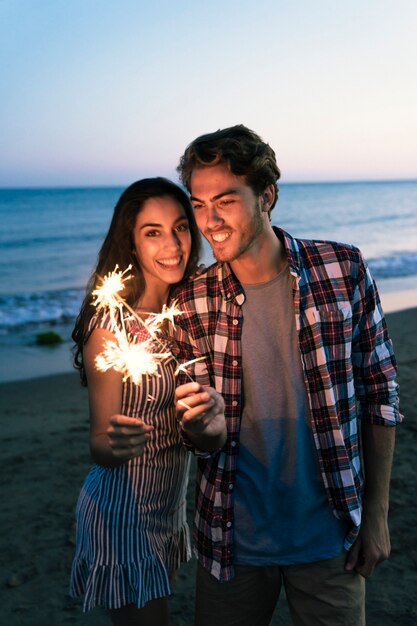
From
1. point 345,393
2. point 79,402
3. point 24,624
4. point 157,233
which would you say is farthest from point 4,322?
point 345,393

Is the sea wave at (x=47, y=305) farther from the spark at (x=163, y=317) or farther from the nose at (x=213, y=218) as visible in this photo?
the nose at (x=213, y=218)

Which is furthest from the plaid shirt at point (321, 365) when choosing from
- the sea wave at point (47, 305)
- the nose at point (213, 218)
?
the sea wave at point (47, 305)

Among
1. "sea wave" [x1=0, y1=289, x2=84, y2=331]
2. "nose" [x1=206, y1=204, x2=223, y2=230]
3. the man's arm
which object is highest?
"nose" [x1=206, y1=204, x2=223, y2=230]

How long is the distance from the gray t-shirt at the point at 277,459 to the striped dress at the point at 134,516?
49cm

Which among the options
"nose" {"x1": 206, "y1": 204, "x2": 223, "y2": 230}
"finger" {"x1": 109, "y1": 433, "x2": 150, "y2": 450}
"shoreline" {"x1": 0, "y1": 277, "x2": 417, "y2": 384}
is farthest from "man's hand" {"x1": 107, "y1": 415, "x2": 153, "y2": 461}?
"shoreline" {"x1": 0, "y1": 277, "x2": 417, "y2": 384}

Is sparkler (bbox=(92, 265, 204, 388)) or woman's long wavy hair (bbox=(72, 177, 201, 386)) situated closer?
sparkler (bbox=(92, 265, 204, 388))

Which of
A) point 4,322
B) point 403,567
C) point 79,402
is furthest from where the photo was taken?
point 4,322

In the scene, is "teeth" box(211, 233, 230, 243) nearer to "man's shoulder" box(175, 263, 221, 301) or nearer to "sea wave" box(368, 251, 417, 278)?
"man's shoulder" box(175, 263, 221, 301)

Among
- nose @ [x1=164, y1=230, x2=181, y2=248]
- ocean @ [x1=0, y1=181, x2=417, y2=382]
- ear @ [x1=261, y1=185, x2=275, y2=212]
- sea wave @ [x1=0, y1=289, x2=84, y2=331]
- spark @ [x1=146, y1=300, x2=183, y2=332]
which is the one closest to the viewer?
spark @ [x1=146, y1=300, x2=183, y2=332]

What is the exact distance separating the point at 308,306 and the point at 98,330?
44.7 inches

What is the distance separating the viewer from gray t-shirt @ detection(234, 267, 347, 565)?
9.39ft

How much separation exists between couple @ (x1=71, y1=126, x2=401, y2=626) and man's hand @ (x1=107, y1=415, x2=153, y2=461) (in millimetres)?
259

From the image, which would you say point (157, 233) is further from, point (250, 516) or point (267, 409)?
point (250, 516)

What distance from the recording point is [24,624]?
4336 millimetres
